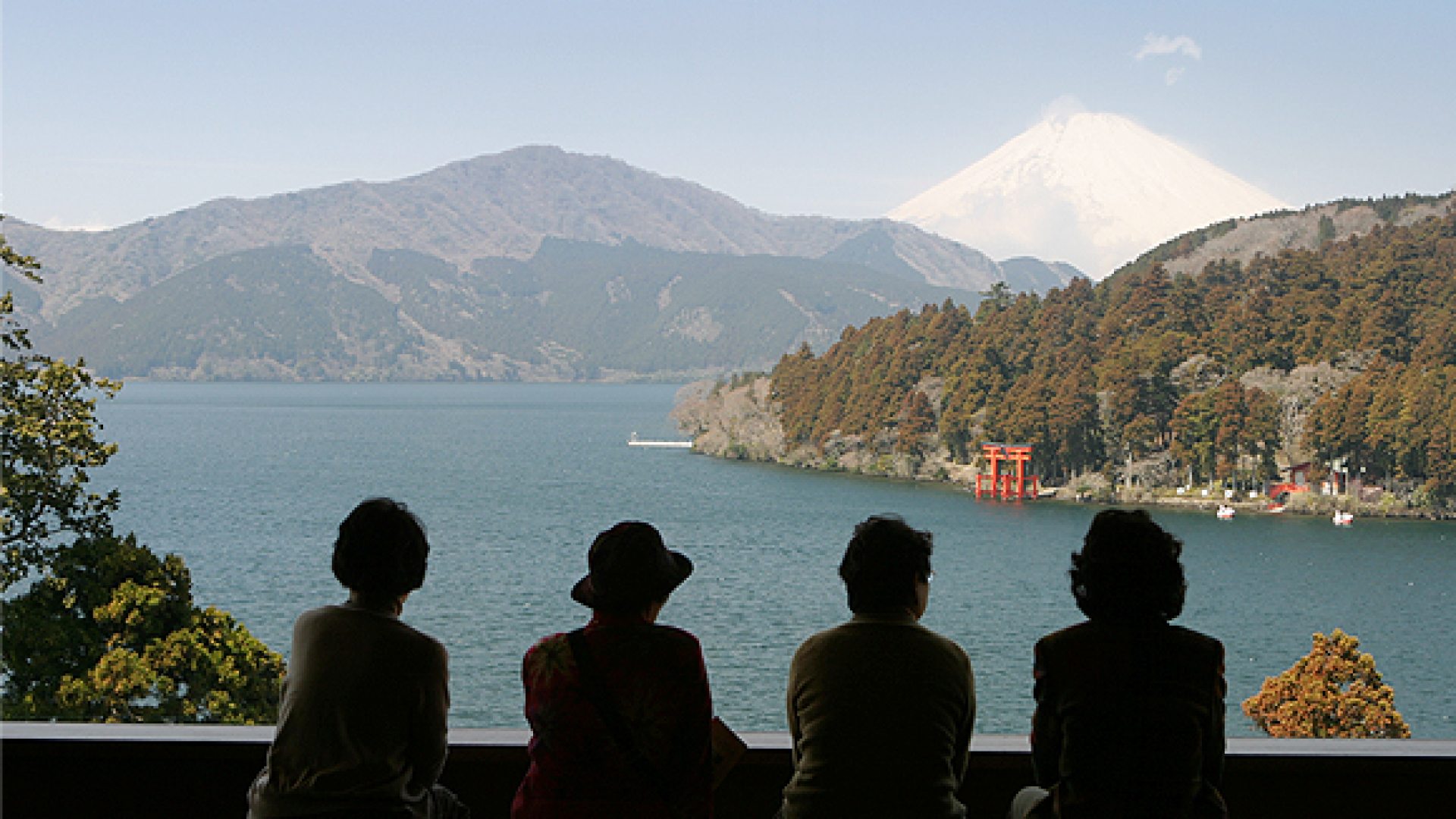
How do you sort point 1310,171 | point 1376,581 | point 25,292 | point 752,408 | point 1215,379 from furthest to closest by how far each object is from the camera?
point 25,292 → point 1310,171 → point 752,408 → point 1215,379 → point 1376,581

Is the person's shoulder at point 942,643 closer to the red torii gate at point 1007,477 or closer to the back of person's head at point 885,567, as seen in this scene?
the back of person's head at point 885,567

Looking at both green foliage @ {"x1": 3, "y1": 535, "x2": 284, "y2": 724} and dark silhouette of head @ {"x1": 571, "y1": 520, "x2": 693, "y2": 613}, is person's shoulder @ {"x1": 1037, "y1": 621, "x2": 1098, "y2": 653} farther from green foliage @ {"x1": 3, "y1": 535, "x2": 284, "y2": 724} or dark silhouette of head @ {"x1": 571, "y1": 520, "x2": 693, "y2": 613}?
green foliage @ {"x1": 3, "y1": 535, "x2": 284, "y2": 724}

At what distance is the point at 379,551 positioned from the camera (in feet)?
4.19

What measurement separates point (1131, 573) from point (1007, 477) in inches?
1476

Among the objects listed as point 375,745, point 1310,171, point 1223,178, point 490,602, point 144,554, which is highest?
point 1310,171

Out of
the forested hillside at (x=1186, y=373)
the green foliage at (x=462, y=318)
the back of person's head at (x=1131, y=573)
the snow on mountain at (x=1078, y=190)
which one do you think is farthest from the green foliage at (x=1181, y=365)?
the green foliage at (x=462, y=318)

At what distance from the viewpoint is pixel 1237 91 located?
50594 millimetres

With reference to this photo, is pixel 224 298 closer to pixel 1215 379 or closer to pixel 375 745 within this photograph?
pixel 1215 379

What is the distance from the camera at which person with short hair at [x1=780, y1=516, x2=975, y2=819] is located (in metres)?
1.21

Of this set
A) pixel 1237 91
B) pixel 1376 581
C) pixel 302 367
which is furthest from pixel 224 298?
pixel 1376 581

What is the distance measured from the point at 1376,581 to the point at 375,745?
28.9 metres

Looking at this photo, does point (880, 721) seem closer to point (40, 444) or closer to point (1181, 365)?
point (40, 444)

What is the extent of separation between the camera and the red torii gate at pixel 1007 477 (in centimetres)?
3769

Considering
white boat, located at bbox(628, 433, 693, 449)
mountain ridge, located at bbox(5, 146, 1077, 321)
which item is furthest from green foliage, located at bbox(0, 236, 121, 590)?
mountain ridge, located at bbox(5, 146, 1077, 321)
